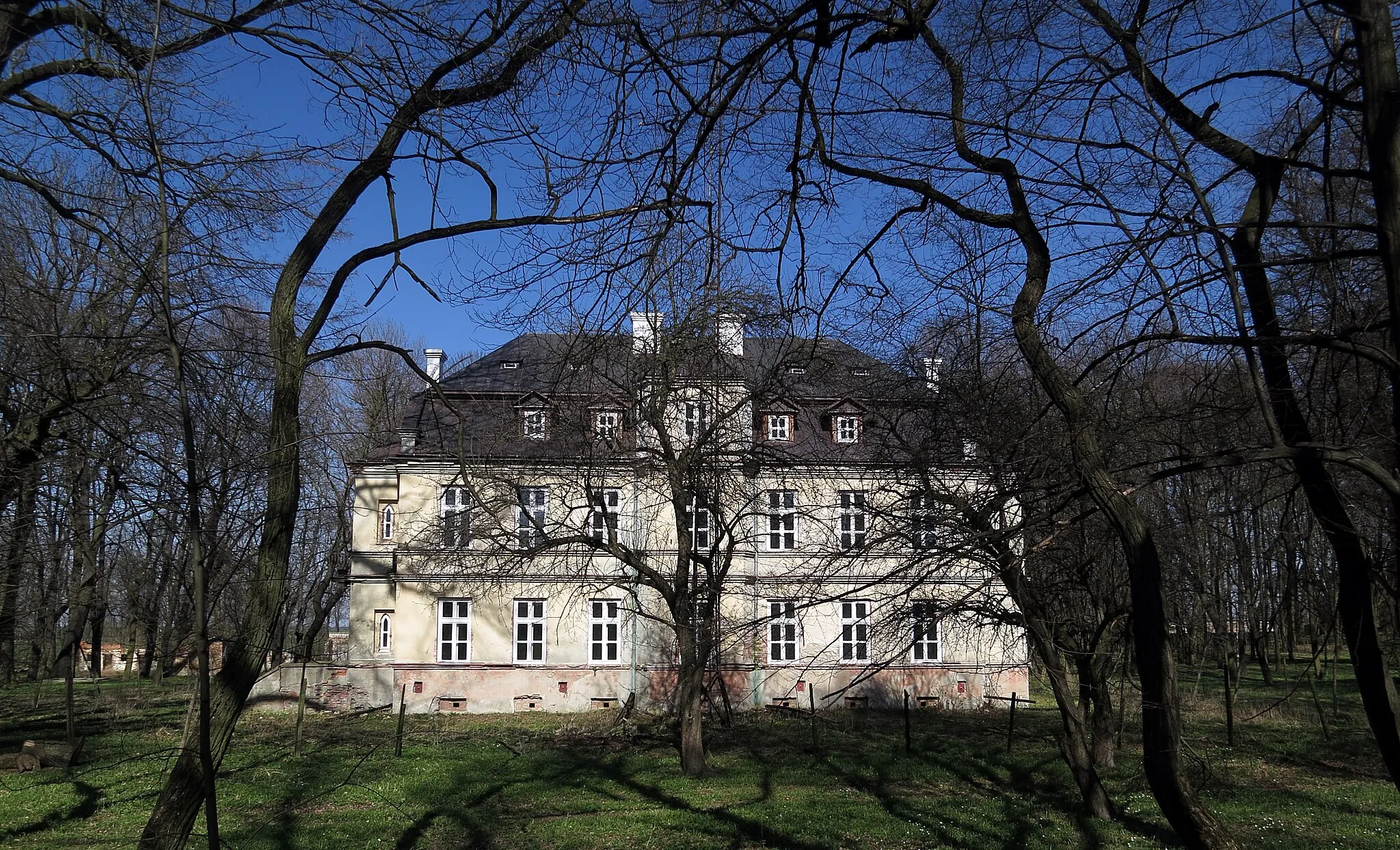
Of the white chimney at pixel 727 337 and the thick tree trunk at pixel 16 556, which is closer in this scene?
the thick tree trunk at pixel 16 556

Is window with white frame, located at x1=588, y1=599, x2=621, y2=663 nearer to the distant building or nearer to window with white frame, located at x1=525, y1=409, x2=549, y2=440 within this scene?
the distant building

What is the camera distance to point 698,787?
49.3ft

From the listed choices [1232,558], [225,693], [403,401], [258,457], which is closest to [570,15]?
[258,457]

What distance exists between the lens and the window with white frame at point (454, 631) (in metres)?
25.1

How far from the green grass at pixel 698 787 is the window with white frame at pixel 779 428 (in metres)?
5.85

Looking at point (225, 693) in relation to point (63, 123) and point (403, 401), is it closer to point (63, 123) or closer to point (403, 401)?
point (63, 123)

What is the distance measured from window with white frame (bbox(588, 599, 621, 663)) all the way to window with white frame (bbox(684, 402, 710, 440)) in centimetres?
1048

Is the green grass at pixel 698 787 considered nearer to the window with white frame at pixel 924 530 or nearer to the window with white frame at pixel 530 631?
the window with white frame at pixel 924 530

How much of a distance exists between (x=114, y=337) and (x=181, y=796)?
2.40 metres

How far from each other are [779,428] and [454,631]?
10.8 metres

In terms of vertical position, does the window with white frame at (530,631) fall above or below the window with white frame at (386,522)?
below

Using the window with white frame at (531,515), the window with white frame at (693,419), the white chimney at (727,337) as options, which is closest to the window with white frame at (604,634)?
the window with white frame at (531,515)

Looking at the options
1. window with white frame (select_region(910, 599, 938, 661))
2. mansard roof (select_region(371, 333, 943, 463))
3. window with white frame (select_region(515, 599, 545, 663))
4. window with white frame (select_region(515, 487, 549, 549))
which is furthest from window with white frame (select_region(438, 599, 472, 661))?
window with white frame (select_region(910, 599, 938, 661))

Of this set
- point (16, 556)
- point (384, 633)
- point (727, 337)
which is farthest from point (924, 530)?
point (384, 633)
